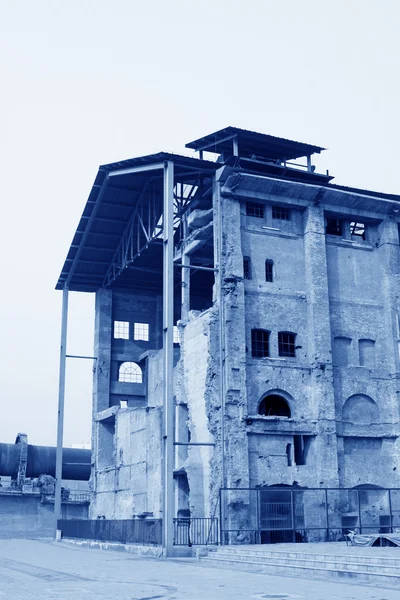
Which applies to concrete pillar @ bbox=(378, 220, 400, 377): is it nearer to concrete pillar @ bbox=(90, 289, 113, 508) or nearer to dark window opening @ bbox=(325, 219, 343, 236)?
dark window opening @ bbox=(325, 219, 343, 236)

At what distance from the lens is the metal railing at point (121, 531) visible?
2912 cm

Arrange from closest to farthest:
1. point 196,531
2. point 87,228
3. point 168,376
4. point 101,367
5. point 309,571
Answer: point 309,571
point 168,376
point 196,531
point 87,228
point 101,367

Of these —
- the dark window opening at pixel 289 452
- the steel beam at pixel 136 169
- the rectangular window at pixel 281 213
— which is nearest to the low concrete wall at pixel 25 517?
the dark window opening at pixel 289 452

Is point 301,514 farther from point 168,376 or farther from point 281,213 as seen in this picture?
point 281,213

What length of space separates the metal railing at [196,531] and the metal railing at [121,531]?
121 cm

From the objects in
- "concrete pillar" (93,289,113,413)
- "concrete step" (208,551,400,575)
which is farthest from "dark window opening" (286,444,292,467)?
"concrete pillar" (93,289,113,413)

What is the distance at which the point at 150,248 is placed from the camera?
4200 centimetres

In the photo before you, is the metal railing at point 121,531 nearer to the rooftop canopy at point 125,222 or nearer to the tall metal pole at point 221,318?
the tall metal pole at point 221,318

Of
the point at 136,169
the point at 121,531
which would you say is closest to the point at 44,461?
the point at 121,531

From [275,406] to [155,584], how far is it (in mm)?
17887

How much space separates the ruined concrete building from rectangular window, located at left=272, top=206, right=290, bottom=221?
0.23 feet

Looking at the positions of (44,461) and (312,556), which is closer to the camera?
(312,556)

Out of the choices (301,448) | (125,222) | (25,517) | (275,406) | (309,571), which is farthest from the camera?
(25,517)

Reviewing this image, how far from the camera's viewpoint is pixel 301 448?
32.8 metres
